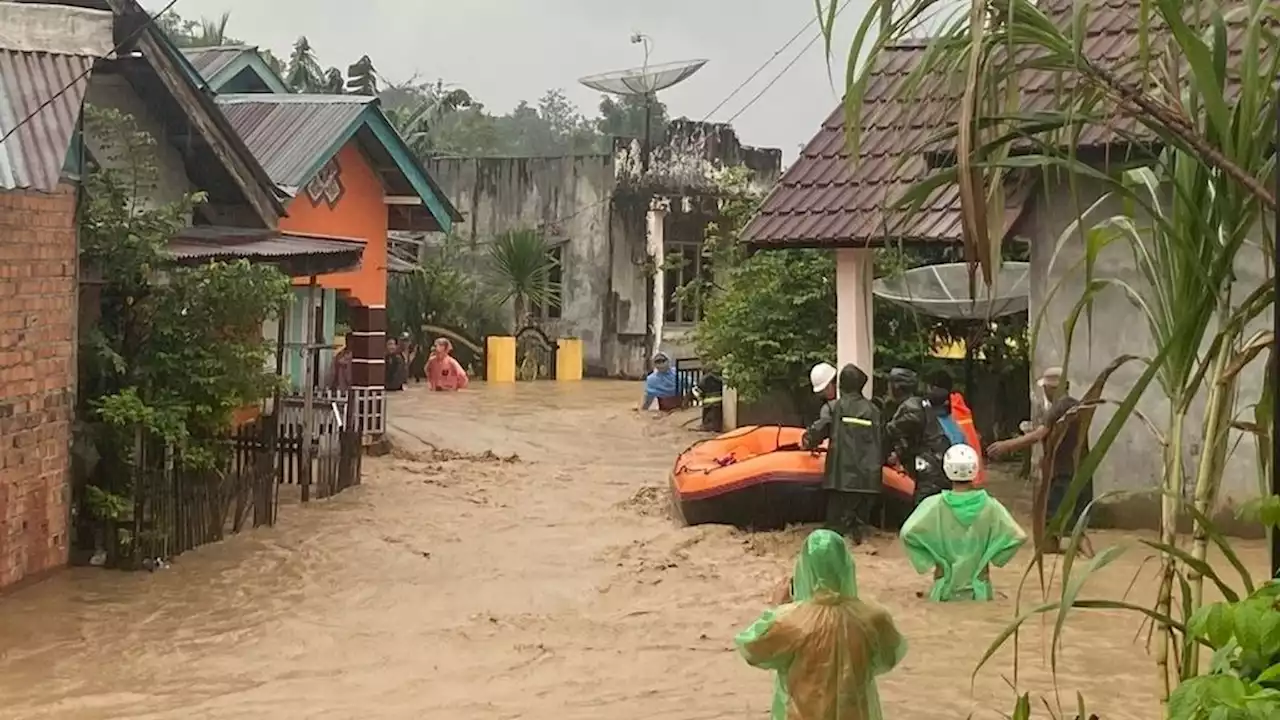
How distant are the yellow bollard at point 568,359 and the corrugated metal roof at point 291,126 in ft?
40.4

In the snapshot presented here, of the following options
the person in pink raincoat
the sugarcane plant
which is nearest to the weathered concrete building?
the person in pink raincoat

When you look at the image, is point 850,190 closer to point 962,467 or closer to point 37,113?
point 962,467

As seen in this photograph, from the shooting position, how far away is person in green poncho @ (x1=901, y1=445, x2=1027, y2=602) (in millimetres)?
8773

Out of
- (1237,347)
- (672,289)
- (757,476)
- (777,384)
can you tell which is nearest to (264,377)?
(757,476)

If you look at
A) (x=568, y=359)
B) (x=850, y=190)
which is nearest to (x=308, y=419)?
(x=850, y=190)

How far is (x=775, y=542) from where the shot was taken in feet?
37.6

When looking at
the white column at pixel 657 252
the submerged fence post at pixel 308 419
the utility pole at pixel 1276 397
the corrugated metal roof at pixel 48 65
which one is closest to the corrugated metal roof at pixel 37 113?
the corrugated metal roof at pixel 48 65

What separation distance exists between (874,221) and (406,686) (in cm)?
590

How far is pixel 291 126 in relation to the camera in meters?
16.8

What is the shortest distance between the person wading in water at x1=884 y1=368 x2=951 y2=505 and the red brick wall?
6013mm

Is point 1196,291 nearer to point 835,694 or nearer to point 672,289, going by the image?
point 835,694

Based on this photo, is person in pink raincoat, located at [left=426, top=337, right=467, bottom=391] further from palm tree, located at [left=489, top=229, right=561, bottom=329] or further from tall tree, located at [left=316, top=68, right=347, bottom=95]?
tall tree, located at [left=316, top=68, right=347, bottom=95]

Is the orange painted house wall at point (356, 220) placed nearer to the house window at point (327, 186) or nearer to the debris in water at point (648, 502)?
the house window at point (327, 186)

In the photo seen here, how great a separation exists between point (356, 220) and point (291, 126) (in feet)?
4.65
